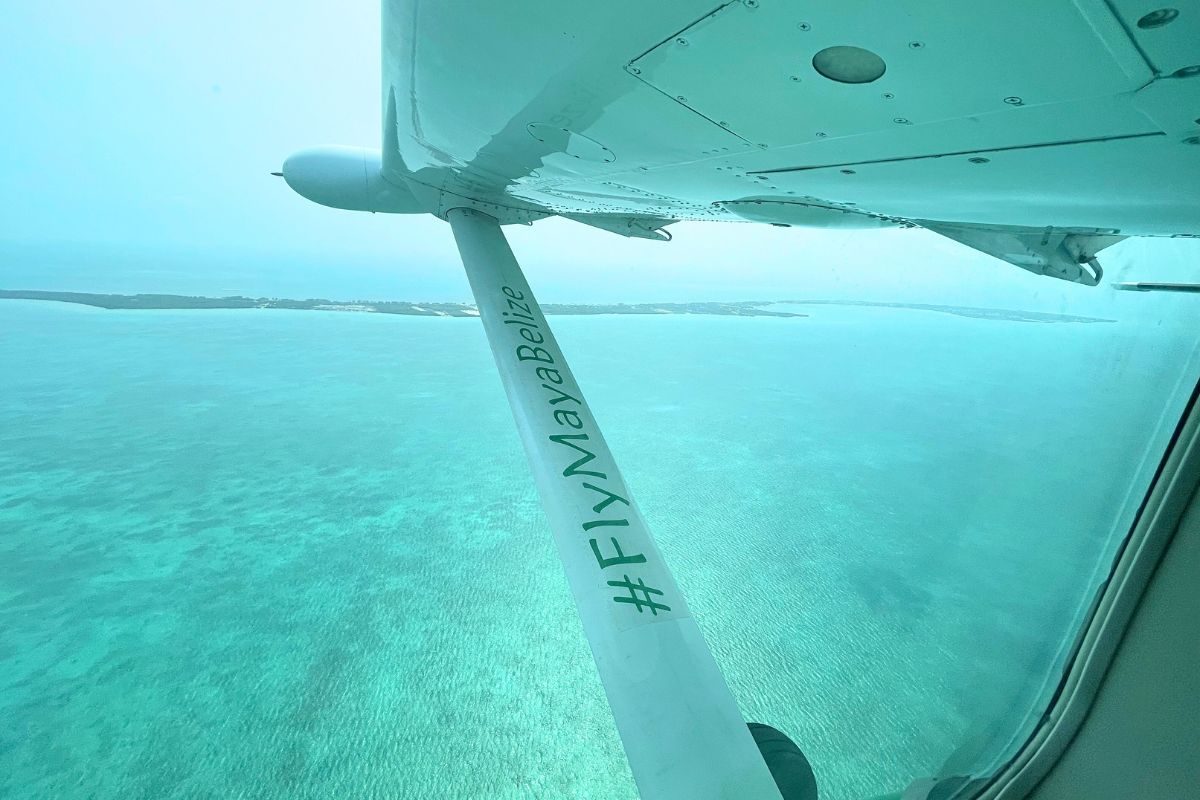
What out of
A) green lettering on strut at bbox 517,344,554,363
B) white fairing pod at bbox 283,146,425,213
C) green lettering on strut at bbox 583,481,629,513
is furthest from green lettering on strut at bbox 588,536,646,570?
white fairing pod at bbox 283,146,425,213

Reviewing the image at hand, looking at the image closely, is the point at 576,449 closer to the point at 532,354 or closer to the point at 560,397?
the point at 560,397

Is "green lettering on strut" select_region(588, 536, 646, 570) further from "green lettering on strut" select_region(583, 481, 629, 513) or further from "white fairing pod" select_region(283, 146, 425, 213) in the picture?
"white fairing pod" select_region(283, 146, 425, 213)

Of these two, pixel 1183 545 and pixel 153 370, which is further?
pixel 153 370

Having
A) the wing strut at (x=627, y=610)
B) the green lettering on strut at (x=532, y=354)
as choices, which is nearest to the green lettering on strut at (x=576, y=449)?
the wing strut at (x=627, y=610)

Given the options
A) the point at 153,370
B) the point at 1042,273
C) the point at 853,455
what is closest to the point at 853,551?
the point at 853,455

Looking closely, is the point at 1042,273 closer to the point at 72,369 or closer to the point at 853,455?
the point at 853,455

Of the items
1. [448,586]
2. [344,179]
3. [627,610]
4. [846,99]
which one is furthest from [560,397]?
[448,586]

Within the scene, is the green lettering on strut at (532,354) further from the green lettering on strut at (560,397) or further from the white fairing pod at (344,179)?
the white fairing pod at (344,179)
